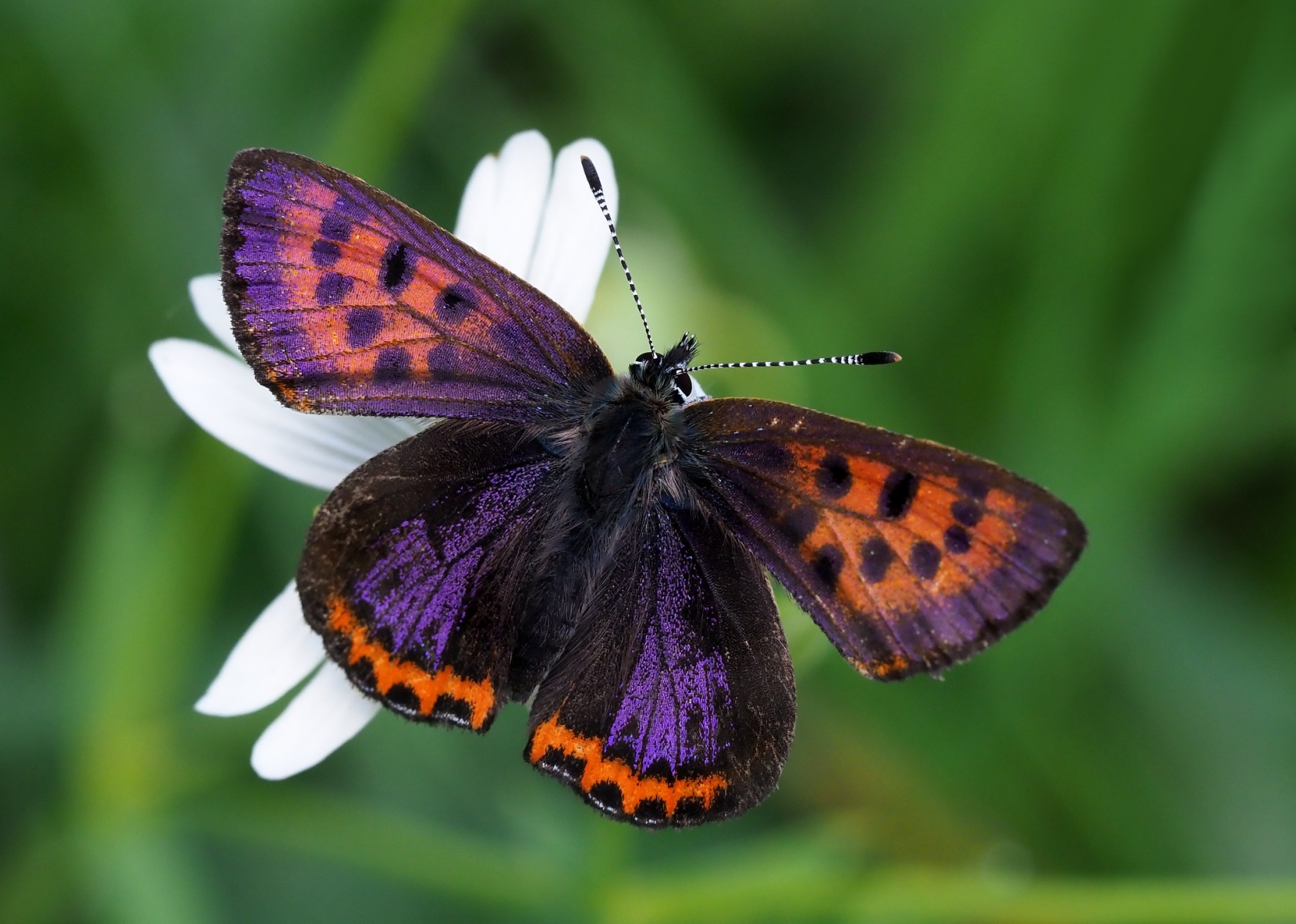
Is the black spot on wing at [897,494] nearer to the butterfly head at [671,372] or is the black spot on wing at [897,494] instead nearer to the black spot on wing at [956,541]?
the black spot on wing at [956,541]

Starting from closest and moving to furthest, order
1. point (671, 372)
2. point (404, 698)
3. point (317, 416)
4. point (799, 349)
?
point (404, 698)
point (671, 372)
point (317, 416)
point (799, 349)

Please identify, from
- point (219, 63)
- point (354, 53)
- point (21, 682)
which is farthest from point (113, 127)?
point (21, 682)

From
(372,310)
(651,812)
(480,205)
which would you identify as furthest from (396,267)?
(651,812)

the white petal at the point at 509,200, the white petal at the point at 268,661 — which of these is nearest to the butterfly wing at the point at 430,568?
the white petal at the point at 268,661

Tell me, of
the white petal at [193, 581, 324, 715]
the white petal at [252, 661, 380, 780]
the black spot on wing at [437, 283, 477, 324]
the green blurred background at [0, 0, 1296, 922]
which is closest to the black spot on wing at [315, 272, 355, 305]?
the black spot on wing at [437, 283, 477, 324]

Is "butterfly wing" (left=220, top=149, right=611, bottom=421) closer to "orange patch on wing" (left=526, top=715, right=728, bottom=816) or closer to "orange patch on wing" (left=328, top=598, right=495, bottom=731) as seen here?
"orange patch on wing" (left=328, top=598, right=495, bottom=731)

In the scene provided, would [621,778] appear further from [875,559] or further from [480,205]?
[480,205]
